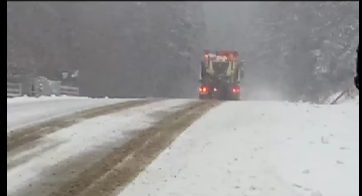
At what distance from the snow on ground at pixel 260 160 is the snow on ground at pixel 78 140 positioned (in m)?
1.47

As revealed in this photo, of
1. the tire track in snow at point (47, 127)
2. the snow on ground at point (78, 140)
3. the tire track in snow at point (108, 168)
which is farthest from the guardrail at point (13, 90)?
the tire track in snow at point (108, 168)

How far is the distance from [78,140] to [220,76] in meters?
19.9

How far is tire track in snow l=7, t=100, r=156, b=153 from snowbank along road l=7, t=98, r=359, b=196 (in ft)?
0.07

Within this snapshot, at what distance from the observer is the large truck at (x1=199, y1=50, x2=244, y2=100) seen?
2973cm

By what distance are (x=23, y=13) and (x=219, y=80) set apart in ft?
66.6

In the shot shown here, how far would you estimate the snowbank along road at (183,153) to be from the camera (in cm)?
753

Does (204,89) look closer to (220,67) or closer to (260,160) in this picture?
(220,67)

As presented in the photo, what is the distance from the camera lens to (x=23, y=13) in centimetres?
4241

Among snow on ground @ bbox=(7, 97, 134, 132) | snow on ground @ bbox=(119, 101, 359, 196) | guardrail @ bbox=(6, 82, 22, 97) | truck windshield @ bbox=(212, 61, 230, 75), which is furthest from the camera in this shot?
truck windshield @ bbox=(212, 61, 230, 75)

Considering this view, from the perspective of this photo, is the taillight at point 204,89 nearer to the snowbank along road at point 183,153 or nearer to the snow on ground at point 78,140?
the snow on ground at point 78,140

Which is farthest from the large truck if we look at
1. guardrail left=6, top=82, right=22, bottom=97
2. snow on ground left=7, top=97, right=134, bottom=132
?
snow on ground left=7, top=97, right=134, bottom=132

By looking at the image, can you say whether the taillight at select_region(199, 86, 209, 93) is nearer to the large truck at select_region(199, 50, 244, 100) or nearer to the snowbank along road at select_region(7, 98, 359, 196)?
the large truck at select_region(199, 50, 244, 100)

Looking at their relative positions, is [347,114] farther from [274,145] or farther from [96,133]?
[96,133]

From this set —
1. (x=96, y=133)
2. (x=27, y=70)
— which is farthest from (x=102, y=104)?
(x=27, y=70)
